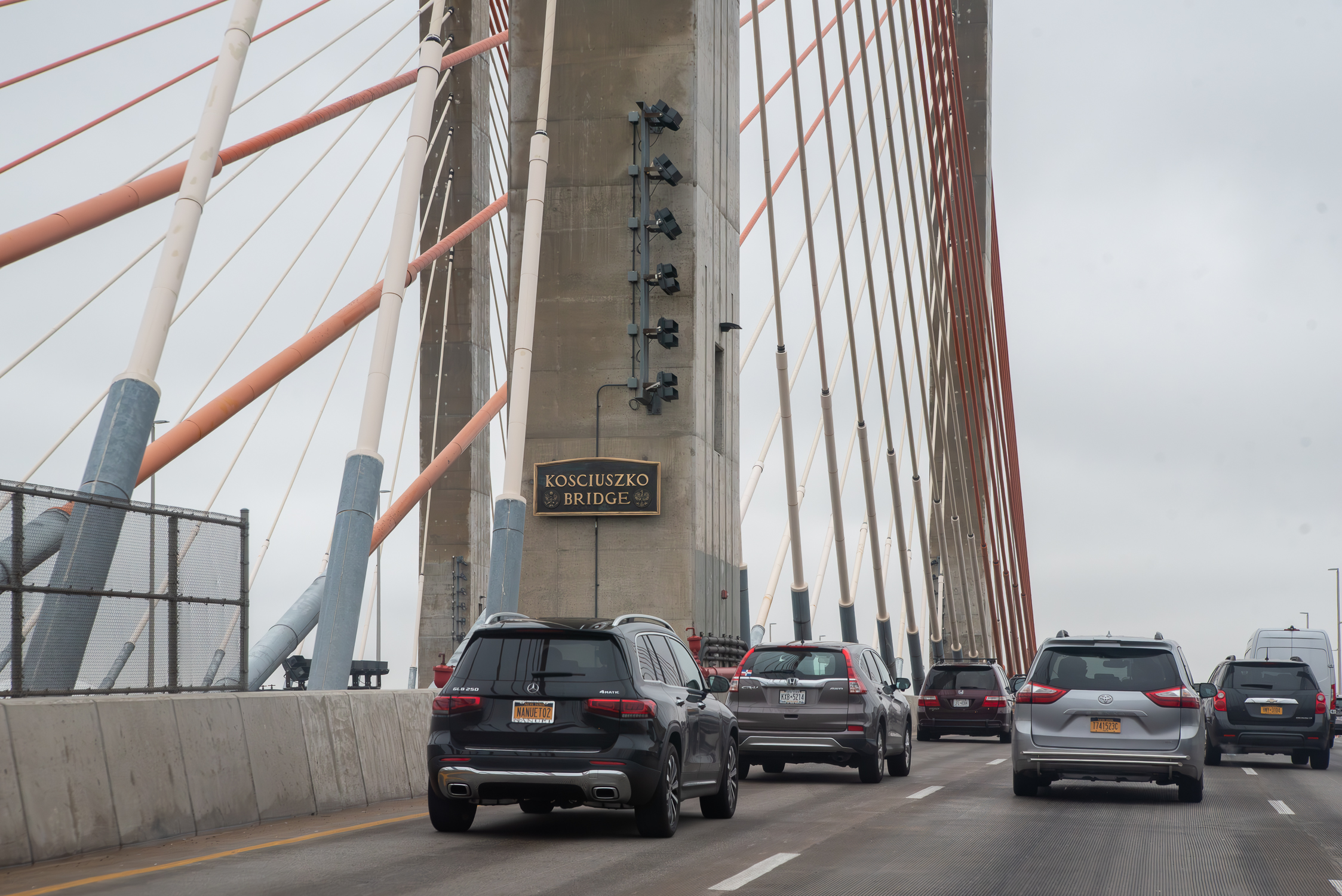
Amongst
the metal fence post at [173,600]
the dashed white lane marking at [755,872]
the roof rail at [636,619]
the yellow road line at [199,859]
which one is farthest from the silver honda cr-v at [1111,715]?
the metal fence post at [173,600]

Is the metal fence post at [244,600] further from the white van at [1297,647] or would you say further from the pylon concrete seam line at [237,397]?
the white van at [1297,647]

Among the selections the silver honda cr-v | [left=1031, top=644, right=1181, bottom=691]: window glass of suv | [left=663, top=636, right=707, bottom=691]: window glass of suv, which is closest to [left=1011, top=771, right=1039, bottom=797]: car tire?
the silver honda cr-v

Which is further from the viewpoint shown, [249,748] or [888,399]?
[888,399]

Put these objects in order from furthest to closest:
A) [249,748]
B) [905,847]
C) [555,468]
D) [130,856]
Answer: [555,468] < [249,748] < [905,847] < [130,856]

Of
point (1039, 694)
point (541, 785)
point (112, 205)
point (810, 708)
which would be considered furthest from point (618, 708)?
point (112, 205)

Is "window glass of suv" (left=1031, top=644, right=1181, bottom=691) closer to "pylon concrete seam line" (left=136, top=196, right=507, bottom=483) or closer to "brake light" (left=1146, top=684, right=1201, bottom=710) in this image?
"brake light" (left=1146, top=684, right=1201, bottom=710)

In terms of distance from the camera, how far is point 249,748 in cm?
1237

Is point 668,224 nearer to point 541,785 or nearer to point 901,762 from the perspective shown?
point 901,762

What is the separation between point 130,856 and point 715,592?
71.2ft

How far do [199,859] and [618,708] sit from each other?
9.55 ft

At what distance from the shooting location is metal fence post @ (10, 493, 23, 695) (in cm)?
1059

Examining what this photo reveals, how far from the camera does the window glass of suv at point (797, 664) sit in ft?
60.0

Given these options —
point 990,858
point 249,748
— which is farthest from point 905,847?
point 249,748

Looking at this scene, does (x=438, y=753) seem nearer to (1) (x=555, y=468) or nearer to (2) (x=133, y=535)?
(2) (x=133, y=535)
